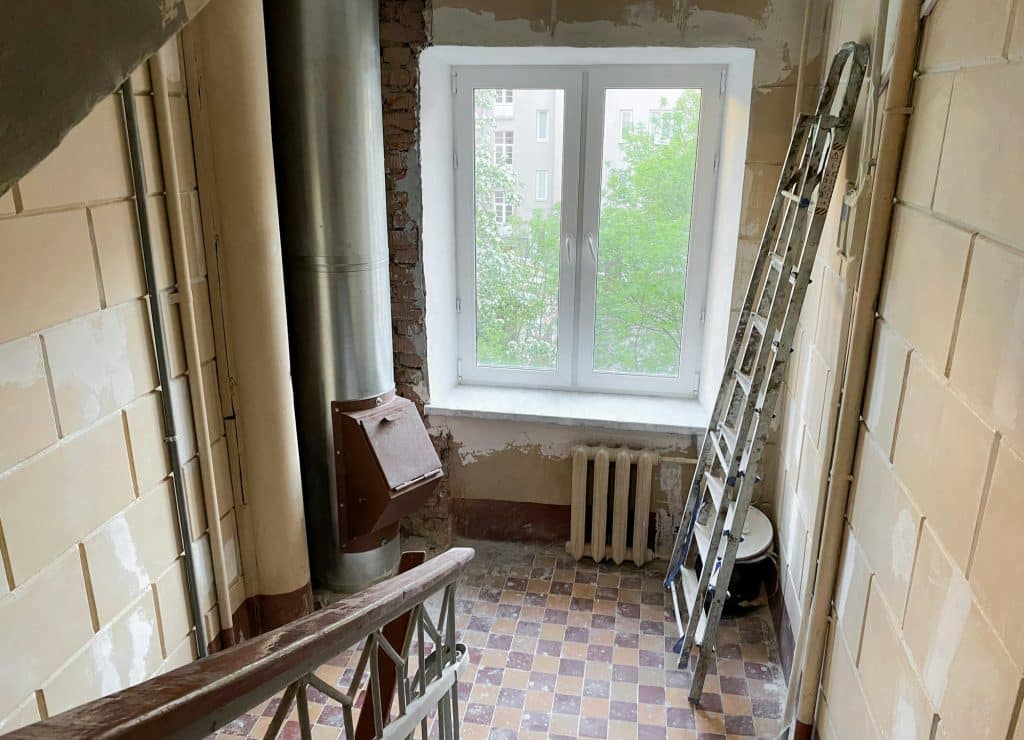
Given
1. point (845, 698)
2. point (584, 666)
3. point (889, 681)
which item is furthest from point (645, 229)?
point (889, 681)

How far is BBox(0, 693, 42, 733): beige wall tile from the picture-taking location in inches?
63.6

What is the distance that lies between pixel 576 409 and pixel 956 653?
2.23 metres

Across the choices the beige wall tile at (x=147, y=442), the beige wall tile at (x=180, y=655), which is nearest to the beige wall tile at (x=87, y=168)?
the beige wall tile at (x=147, y=442)

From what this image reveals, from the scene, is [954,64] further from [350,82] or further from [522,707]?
[522,707]

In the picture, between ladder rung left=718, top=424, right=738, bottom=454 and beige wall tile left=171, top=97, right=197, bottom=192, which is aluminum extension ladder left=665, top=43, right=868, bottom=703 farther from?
beige wall tile left=171, top=97, right=197, bottom=192

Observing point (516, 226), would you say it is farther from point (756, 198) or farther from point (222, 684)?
point (222, 684)

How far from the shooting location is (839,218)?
7.62ft

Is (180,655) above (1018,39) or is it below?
below

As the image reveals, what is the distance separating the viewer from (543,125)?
3.38 metres

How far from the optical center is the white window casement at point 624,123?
3.32 m

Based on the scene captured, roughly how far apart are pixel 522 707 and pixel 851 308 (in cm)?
174

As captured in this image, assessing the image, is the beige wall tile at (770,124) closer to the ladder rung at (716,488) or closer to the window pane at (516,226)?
the window pane at (516,226)

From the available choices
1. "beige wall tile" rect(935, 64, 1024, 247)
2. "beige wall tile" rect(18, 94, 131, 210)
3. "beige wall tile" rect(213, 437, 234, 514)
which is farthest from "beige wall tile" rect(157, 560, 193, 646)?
"beige wall tile" rect(935, 64, 1024, 247)

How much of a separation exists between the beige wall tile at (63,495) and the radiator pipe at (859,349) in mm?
1979
